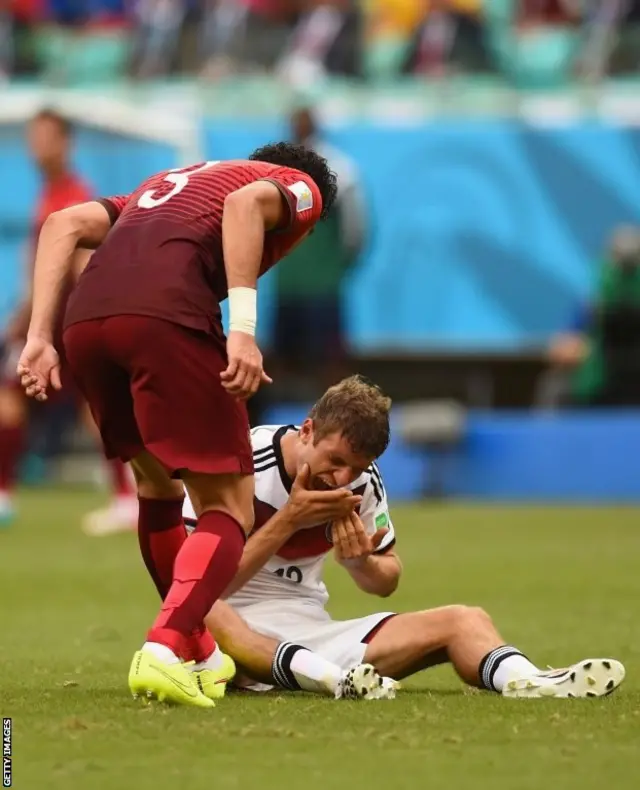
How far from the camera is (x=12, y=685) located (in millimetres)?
5539

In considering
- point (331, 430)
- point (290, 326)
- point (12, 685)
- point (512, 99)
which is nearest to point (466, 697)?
point (331, 430)

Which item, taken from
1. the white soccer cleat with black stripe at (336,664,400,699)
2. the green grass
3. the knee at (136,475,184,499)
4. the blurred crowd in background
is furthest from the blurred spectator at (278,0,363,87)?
the white soccer cleat with black stripe at (336,664,400,699)

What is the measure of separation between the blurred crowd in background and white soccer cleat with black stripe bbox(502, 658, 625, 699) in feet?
39.3

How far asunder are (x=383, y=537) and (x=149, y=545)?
71cm

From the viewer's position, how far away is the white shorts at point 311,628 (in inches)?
213

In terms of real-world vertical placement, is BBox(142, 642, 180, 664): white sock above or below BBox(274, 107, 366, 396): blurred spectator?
above

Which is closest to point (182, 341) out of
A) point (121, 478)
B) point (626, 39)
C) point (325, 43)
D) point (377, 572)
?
point (377, 572)

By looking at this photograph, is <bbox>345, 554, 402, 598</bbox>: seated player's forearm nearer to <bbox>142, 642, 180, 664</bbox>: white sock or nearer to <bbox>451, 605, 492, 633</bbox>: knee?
<bbox>451, 605, 492, 633</bbox>: knee

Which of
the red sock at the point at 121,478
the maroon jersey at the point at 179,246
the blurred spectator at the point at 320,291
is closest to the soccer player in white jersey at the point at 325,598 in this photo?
the maroon jersey at the point at 179,246

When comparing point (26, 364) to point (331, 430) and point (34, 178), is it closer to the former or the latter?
point (331, 430)

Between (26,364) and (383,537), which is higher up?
(26,364)

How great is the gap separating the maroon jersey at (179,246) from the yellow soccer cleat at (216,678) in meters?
1.00

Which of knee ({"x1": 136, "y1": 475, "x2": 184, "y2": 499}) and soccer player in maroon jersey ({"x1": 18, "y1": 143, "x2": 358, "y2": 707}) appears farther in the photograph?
knee ({"x1": 136, "y1": 475, "x2": 184, "y2": 499})

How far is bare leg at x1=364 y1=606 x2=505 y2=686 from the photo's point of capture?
531 cm
